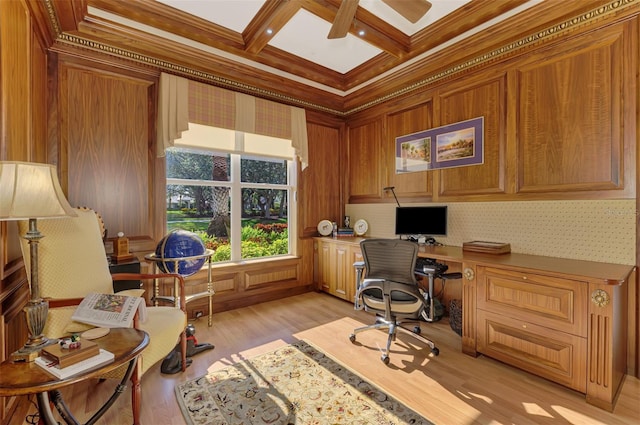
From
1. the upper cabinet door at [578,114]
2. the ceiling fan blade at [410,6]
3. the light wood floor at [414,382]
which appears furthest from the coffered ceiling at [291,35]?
the light wood floor at [414,382]

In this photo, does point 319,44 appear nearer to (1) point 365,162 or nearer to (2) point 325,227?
(1) point 365,162

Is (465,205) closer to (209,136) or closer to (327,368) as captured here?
(327,368)

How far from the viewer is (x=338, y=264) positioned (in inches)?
163

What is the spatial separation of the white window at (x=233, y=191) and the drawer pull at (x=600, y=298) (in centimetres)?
343

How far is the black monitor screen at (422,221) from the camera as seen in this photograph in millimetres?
3480

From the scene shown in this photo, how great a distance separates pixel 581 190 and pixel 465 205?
3.40 feet

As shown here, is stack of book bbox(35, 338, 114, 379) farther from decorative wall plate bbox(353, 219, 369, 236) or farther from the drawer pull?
decorative wall plate bbox(353, 219, 369, 236)

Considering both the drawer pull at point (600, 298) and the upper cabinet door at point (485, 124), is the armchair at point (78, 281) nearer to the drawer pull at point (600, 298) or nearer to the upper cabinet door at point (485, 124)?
the drawer pull at point (600, 298)

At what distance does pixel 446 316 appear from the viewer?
3.48 metres

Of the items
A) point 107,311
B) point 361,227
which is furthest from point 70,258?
point 361,227

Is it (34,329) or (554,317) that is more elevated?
(34,329)

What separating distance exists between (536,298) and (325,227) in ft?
9.75

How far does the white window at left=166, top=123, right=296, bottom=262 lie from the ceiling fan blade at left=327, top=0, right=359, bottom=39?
79.3 inches

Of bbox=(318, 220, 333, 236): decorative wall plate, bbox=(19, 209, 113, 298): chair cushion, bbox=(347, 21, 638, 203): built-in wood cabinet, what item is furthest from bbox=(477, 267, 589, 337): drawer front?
bbox=(19, 209, 113, 298): chair cushion
